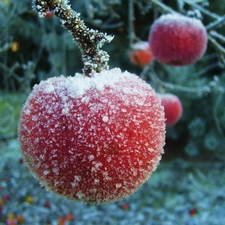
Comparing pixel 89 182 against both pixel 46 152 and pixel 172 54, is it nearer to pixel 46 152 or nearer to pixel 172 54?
pixel 46 152

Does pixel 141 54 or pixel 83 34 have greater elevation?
pixel 83 34

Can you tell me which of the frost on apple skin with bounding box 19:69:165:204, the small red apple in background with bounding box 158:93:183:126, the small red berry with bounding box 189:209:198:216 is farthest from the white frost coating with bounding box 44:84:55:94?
the small red berry with bounding box 189:209:198:216

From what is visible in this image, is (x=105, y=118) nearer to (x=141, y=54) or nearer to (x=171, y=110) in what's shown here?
(x=171, y=110)

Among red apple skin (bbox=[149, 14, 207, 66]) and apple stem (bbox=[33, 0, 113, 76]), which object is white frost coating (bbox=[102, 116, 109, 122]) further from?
red apple skin (bbox=[149, 14, 207, 66])

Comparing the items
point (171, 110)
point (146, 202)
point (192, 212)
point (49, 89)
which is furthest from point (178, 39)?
point (146, 202)

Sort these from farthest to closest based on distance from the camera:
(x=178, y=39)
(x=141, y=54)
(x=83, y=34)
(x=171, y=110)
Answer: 1. (x=141, y=54)
2. (x=171, y=110)
3. (x=178, y=39)
4. (x=83, y=34)
